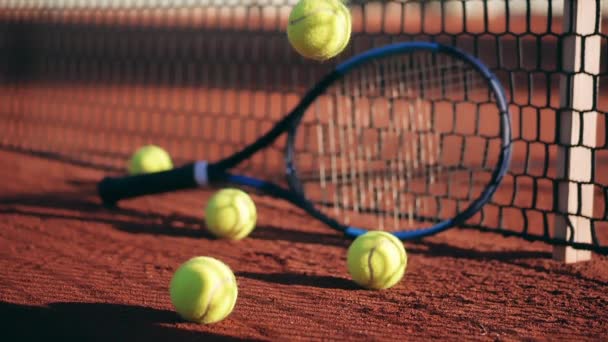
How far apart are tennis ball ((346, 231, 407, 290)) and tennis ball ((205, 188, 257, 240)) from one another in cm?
87

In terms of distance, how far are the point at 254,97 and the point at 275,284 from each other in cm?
398

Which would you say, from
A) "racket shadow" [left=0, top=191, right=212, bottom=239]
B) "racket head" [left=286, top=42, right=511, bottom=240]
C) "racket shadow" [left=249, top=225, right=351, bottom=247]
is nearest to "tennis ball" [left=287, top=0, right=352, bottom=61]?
"racket head" [left=286, top=42, right=511, bottom=240]

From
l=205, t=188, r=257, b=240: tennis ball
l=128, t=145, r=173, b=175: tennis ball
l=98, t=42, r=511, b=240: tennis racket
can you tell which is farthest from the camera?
l=128, t=145, r=173, b=175: tennis ball

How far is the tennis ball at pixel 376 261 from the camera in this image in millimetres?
2928

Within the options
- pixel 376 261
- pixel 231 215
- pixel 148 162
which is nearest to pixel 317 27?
pixel 376 261

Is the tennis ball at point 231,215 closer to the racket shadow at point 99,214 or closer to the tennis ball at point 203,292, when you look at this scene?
the racket shadow at point 99,214

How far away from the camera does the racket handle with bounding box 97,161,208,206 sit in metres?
3.95

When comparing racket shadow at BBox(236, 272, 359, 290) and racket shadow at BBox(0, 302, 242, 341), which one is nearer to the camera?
racket shadow at BBox(0, 302, 242, 341)

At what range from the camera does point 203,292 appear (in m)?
2.53

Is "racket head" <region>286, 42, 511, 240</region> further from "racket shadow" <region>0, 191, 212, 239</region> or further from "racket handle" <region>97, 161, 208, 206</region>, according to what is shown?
"racket shadow" <region>0, 191, 212, 239</region>

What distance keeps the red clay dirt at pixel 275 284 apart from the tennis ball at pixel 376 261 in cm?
5

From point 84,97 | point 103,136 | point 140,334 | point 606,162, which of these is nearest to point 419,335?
point 140,334

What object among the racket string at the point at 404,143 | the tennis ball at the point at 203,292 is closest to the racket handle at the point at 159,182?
the racket string at the point at 404,143

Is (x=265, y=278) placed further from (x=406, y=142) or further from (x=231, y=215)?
(x=406, y=142)
